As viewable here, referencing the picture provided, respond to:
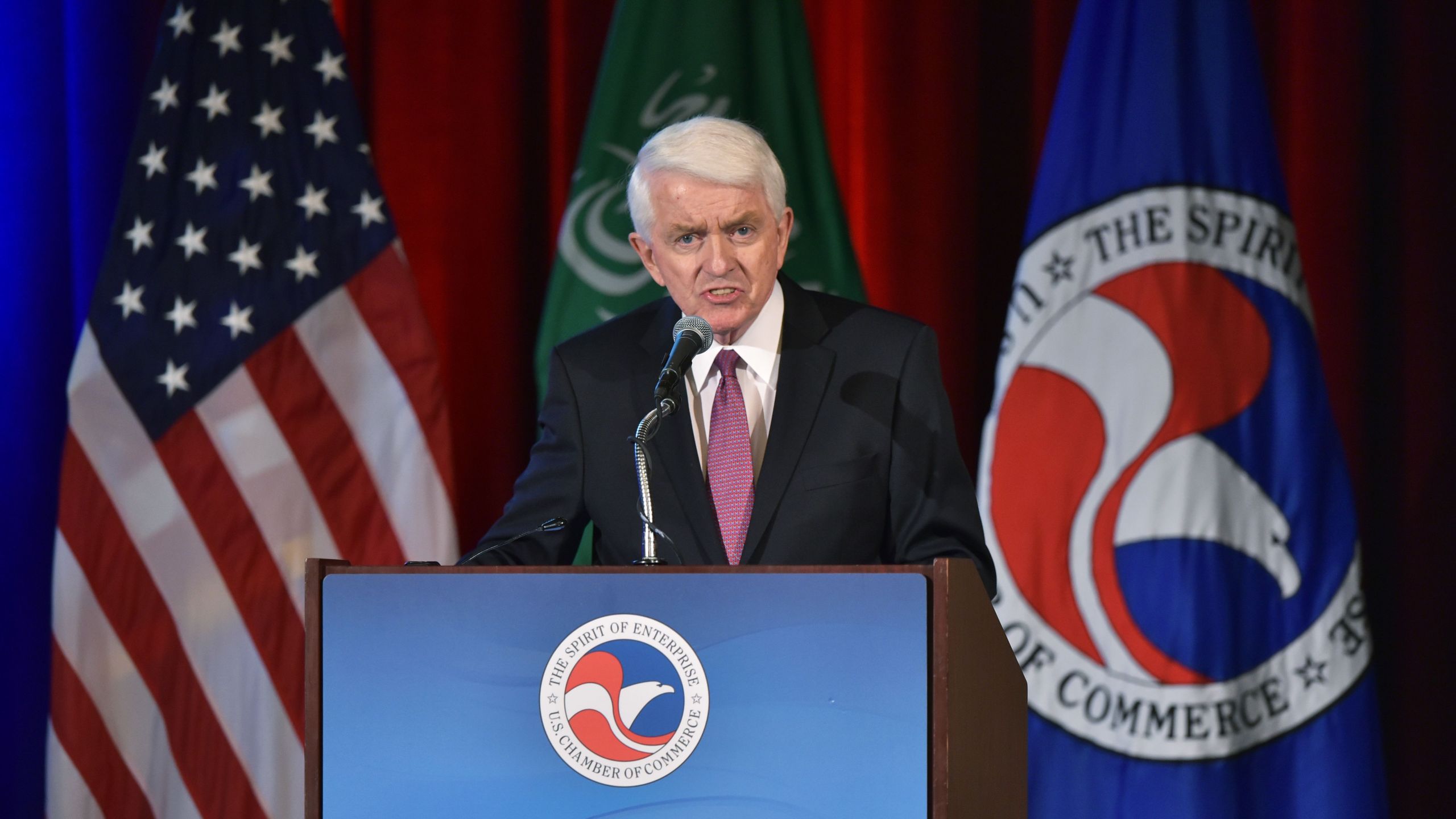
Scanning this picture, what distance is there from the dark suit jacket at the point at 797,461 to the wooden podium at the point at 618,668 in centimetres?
33

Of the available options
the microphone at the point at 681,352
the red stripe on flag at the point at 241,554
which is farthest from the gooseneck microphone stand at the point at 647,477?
the red stripe on flag at the point at 241,554

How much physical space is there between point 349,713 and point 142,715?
6.96ft

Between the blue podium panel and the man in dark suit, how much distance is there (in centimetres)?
41

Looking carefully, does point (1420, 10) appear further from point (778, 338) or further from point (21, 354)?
point (21, 354)

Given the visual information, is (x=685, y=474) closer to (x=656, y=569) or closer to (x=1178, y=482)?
(x=656, y=569)

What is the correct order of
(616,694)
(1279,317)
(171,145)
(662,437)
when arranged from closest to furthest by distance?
(616,694)
(662,437)
(1279,317)
(171,145)

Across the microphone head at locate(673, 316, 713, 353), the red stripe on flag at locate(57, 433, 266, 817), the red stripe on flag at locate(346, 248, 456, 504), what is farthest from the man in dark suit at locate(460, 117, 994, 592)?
the red stripe on flag at locate(57, 433, 266, 817)

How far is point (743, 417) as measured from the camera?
6.08 feet

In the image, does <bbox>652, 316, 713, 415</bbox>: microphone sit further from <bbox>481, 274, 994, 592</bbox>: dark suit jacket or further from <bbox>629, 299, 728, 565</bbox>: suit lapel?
<bbox>481, 274, 994, 592</bbox>: dark suit jacket

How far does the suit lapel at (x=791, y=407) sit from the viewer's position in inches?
69.6

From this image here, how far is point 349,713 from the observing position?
1.37m

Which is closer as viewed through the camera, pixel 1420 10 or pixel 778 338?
pixel 778 338

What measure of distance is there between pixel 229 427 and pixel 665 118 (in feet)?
4.09

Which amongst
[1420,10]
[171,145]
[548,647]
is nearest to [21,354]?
[171,145]
